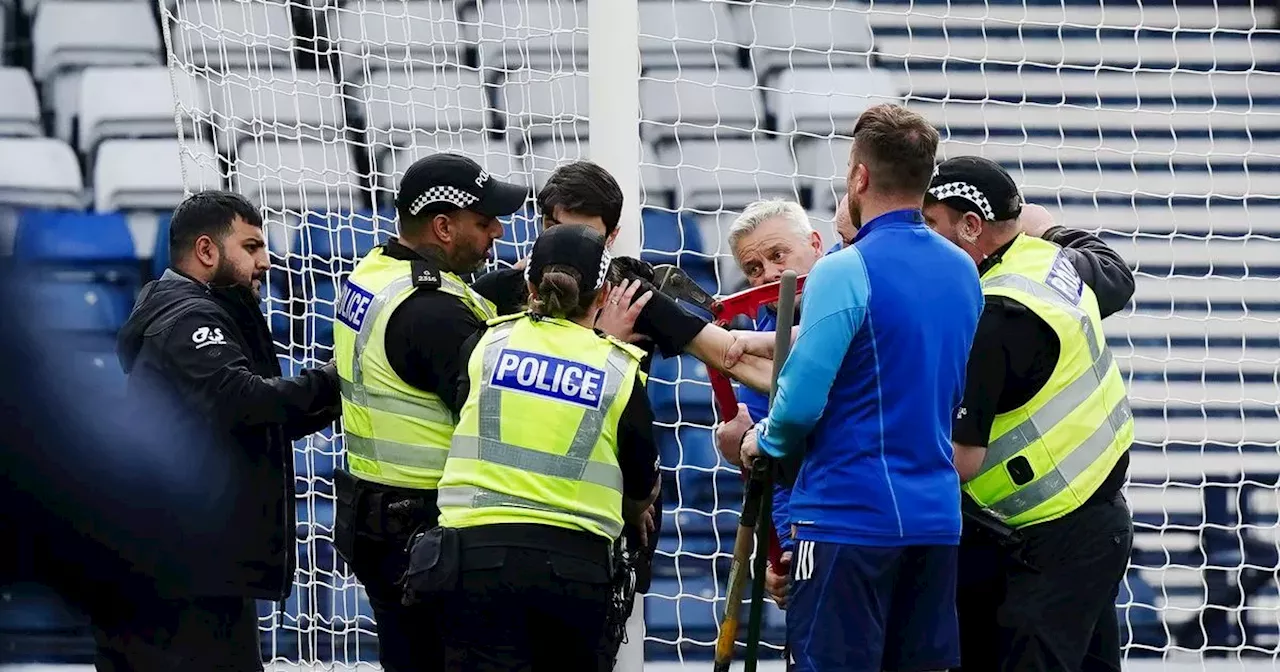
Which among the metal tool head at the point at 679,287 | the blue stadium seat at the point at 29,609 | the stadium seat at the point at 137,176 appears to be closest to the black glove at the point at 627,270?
the metal tool head at the point at 679,287

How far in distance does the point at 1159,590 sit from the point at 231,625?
4.55m

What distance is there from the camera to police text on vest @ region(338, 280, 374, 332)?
11.5 feet

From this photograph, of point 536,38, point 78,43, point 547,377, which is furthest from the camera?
point 78,43

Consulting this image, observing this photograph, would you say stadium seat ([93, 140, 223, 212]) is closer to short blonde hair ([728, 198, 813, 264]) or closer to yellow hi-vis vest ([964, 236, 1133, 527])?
short blonde hair ([728, 198, 813, 264])

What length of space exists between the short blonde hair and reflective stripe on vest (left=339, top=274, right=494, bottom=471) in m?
0.70

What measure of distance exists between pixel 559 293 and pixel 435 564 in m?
0.59

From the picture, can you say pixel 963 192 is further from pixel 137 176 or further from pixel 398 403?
pixel 137 176

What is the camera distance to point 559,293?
123 inches

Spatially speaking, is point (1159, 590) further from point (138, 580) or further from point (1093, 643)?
point (138, 580)

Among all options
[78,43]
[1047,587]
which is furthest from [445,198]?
[78,43]

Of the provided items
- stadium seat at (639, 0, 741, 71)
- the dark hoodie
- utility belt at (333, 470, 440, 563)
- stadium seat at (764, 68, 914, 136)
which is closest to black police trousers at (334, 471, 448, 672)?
utility belt at (333, 470, 440, 563)

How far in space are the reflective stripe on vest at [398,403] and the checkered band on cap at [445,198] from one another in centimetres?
18

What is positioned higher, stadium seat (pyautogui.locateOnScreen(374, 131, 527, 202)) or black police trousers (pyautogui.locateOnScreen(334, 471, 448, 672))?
stadium seat (pyautogui.locateOnScreen(374, 131, 527, 202))

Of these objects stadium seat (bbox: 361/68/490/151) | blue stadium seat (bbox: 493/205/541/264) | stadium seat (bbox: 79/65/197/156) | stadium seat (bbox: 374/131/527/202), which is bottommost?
blue stadium seat (bbox: 493/205/541/264)
